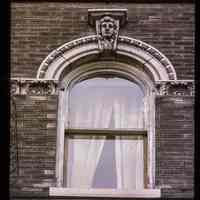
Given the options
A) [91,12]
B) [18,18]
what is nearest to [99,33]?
[91,12]

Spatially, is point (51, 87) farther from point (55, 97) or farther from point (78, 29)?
point (78, 29)

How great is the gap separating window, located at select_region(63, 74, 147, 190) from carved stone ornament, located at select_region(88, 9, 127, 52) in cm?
55

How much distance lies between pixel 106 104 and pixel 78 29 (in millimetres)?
1245

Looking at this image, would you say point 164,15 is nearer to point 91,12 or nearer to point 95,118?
point 91,12

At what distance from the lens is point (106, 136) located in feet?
44.2

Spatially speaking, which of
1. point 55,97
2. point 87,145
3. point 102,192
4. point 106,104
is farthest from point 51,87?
point 102,192

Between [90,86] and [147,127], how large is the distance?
46.1 inches

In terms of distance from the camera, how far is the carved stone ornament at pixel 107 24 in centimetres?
1391

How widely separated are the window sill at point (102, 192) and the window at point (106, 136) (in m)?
0.47

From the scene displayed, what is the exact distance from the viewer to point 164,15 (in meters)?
14.2

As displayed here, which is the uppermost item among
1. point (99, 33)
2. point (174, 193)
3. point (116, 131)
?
point (99, 33)

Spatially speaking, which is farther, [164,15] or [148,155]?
[164,15]

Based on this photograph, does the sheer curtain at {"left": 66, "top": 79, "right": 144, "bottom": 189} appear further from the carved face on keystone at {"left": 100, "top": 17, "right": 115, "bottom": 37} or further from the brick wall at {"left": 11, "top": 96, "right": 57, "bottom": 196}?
the carved face on keystone at {"left": 100, "top": 17, "right": 115, "bottom": 37}

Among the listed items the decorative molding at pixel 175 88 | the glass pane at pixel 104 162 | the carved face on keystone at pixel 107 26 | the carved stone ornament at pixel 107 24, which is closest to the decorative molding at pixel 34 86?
the glass pane at pixel 104 162
